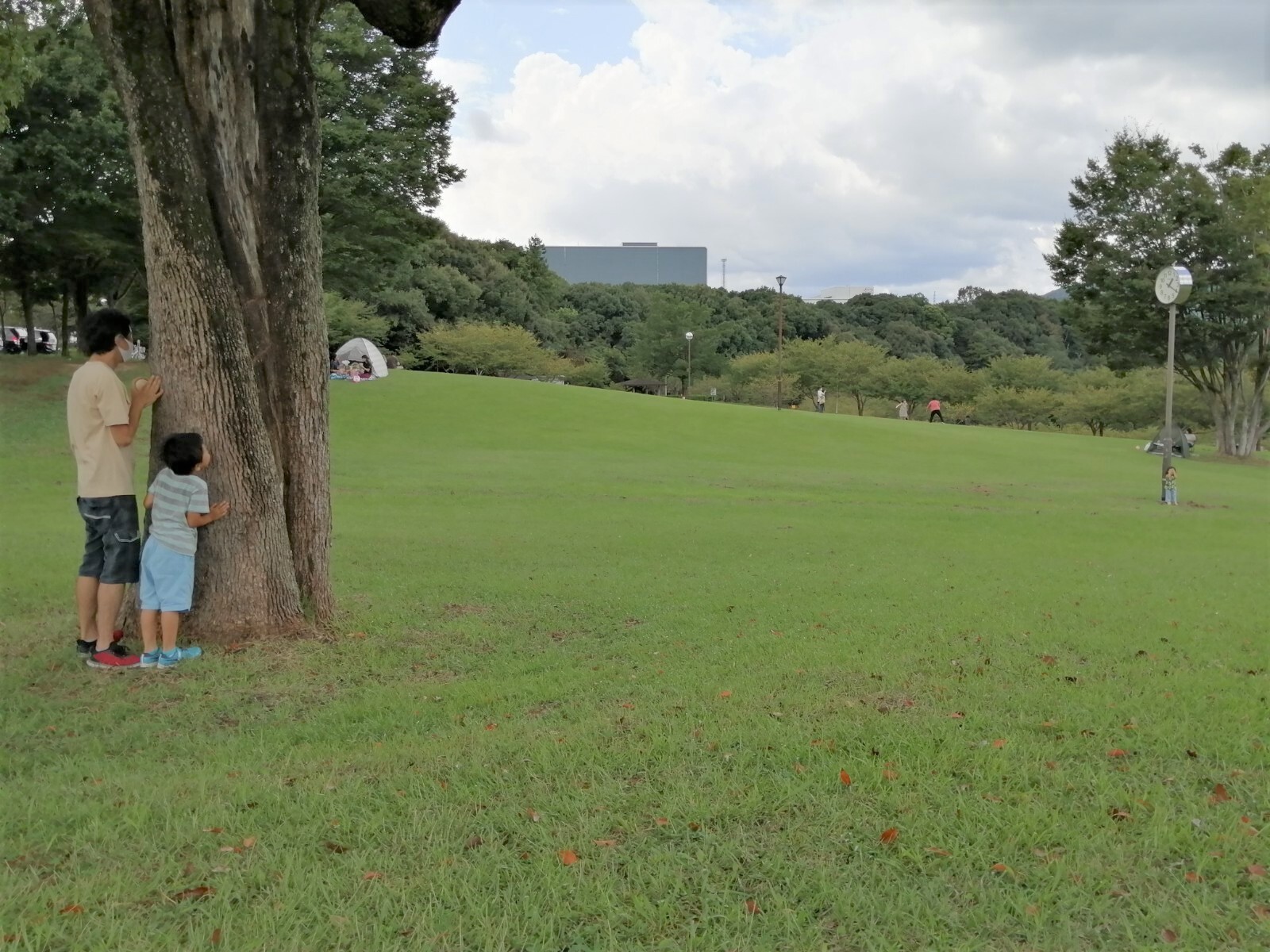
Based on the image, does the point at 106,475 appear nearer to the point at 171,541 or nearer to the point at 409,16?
the point at 171,541

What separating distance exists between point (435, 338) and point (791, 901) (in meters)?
55.4

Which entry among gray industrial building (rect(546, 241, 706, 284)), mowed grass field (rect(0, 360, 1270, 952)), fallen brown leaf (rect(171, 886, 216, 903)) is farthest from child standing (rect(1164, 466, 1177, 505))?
Result: gray industrial building (rect(546, 241, 706, 284))

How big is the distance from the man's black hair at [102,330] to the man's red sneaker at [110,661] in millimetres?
1770

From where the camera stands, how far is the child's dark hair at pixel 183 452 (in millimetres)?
5367

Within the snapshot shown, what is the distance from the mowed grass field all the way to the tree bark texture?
651mm

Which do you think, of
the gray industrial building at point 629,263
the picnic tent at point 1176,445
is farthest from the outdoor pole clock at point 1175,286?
the gray industrial building at point 629,263

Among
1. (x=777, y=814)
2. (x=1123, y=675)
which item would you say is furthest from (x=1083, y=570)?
(x=777, y=814)

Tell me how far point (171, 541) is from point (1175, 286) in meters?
19.7

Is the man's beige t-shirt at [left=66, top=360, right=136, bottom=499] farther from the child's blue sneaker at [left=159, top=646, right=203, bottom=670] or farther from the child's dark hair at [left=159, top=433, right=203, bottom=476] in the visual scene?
the child's blue sneaker at [left=159, top=646, right=203, bottom=670]

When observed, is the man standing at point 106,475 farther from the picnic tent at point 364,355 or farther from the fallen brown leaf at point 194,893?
the picnic tent at point 364,355

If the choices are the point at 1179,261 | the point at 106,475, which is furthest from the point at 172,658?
the point at 1179,261

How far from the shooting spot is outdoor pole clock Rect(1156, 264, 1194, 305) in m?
18.8

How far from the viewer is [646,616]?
283 inches

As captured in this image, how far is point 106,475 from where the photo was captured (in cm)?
540
